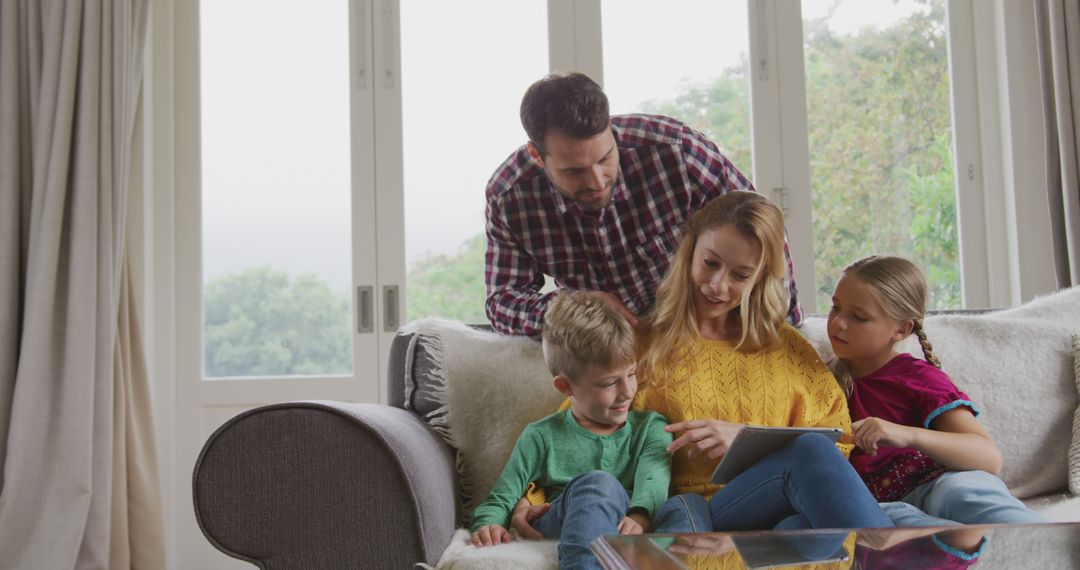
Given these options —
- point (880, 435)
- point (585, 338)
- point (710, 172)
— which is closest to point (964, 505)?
point (880, 435)

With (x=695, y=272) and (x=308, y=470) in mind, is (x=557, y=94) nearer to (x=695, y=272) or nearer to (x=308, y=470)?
(x=695, y=272)

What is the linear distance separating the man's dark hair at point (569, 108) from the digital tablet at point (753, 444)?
0.60 metres

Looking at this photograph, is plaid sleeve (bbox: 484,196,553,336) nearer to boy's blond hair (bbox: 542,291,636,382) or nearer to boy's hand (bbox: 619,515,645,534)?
boy's blond hair (bbox: 542,291,636,382)

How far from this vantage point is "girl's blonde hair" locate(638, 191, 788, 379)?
1697 mm

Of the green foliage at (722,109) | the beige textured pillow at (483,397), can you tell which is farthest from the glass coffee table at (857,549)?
the green foliage at (722,109)

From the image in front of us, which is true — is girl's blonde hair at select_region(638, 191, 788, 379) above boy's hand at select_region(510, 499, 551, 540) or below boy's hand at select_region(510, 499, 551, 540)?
above

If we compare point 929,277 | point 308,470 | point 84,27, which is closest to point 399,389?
point 308,470

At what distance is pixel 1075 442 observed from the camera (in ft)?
5.83

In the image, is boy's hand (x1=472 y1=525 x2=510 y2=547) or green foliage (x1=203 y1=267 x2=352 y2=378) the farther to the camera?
green foliage (x1=203 y1=267 x2=352 y2=378)

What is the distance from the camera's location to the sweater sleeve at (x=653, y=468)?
1514 mm

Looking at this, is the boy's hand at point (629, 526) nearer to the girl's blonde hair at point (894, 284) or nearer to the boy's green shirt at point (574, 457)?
the boy's green shirt at point (574, 457)

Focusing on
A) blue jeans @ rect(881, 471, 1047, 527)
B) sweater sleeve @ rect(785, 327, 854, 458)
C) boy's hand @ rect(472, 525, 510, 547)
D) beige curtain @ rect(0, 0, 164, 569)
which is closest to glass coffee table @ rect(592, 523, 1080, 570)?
blue jeans @ rect(881, 471, 1047, 527)

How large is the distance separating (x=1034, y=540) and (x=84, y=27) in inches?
106

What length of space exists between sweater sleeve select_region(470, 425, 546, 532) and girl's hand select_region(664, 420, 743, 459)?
0.74 feet
